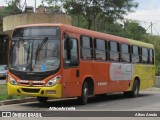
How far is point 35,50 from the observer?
55.1ft

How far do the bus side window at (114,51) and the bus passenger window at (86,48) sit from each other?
2.25 meters

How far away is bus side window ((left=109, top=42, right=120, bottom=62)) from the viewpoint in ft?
69.6

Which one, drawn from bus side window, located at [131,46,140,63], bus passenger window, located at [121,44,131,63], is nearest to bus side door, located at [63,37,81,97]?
bus passenger window, located at [121,44,131,63]

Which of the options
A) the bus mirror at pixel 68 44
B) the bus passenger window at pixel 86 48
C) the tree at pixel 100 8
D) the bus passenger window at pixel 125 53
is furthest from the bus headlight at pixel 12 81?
the tree at pixel 100 8

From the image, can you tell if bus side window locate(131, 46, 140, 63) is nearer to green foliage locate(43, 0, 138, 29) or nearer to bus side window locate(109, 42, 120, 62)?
bus side window locate(109, 42, 120, 62)

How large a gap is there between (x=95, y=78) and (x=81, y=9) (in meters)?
17.3

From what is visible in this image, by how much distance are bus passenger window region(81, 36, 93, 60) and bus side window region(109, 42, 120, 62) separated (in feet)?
7.39

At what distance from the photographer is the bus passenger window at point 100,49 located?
19688 mm

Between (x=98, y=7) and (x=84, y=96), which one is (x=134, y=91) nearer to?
(x=84, y=96)

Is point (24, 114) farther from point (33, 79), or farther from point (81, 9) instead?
point (81, 9)

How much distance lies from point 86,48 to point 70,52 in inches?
61.0

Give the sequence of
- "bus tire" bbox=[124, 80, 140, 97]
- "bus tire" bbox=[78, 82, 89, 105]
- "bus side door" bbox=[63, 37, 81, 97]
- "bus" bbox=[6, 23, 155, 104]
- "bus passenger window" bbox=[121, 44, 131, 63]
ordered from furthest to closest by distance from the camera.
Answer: "bus tire" bbox=[124, 80, 140, 97] → "bus passenger window" bbox=[121, 44, 131, 63] → "bus tire" bbox=[78, 82, 89, 105] → "bus side door" bbox=[63, 37, 81, 97] → "bus" bbox=[6, 23, 155, 104]

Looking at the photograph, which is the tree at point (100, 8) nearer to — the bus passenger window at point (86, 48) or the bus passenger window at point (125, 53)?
the bus passenger window at point (125, 53)

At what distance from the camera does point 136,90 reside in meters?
24.9
